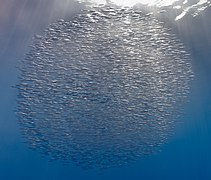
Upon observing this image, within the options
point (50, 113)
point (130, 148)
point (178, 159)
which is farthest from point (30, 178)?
point (50, 113)

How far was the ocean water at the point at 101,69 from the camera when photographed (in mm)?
9930

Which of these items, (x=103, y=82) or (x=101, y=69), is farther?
(x=103, y=82)

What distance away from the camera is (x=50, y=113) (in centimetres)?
1367

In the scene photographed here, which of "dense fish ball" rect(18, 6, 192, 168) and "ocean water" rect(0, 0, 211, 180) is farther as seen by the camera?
"dense fish ball" rect(18, 6, 192, 168)

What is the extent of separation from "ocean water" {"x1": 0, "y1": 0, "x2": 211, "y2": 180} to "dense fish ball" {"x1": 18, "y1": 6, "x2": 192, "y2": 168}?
0.03 m

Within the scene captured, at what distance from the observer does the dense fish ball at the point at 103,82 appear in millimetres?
10102

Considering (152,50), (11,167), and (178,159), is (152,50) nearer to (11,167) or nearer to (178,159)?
(11,167)

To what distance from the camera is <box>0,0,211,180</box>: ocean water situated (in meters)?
9.93

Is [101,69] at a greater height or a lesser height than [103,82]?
greater

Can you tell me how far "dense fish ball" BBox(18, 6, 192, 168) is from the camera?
398 inches

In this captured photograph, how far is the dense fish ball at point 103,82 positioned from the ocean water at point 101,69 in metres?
0.03

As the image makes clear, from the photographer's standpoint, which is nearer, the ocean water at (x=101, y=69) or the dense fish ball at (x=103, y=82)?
the ocean water at (x=101, y=69)

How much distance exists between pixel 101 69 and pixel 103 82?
799 mm

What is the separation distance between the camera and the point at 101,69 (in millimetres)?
11781
